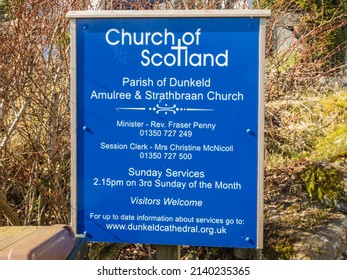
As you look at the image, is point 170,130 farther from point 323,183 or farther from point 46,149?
point 323,183

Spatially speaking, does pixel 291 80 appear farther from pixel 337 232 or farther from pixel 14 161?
pixel 14 161

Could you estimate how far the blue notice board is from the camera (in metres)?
3.01

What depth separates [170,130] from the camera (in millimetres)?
3066

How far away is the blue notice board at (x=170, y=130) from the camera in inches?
119

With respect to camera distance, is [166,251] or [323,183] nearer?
[166,251]

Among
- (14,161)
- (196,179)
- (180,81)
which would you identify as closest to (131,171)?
(196,179)

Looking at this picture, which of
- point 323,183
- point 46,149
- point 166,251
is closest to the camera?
point 166,251

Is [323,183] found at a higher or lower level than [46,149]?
lower

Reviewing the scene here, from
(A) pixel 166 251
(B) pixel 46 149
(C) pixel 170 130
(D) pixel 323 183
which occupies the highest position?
(C) pixel 170 130

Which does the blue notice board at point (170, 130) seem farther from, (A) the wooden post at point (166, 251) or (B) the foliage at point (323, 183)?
(B) the foliage at point (323, 183)

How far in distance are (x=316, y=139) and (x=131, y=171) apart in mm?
3644

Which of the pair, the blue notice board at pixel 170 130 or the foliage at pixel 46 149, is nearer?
the blue notice board at pixel 170 130

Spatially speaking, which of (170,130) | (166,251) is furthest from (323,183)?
(170,130)

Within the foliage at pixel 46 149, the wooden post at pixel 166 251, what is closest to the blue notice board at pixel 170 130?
the wooden post at pixel 166 251
